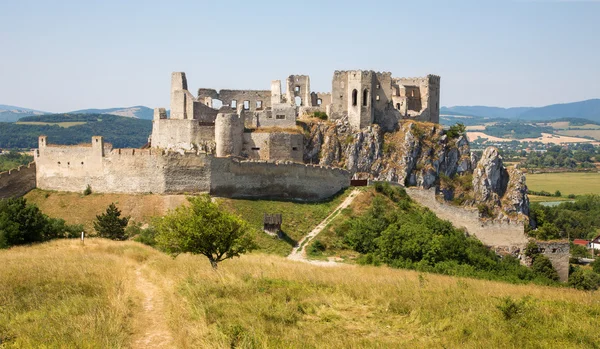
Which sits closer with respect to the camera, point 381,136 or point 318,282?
point 318,282

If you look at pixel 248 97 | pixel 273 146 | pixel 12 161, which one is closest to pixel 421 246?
pixel 273 146

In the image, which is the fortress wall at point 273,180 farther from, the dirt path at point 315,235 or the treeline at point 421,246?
the treeline at point 421,246

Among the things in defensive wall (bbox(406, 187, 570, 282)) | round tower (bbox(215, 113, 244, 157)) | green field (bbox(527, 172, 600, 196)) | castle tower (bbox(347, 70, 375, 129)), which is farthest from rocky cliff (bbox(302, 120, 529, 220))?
green field (bbox(527, 172, 600, 196))

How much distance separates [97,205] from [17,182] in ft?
22.2

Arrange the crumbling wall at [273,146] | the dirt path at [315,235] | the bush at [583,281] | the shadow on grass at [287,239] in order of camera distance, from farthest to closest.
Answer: the crumbling wall at [273,146], the bush at [583,281], the shadow on grass at [287,239], the dirt path at [315,235]

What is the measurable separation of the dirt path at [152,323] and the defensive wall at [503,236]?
3313 cm

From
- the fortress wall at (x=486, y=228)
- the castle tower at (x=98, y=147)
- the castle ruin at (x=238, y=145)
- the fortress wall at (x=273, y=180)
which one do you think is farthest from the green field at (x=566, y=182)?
the castle tower at (x=98, y=147)

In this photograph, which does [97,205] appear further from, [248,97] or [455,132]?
[455,132]

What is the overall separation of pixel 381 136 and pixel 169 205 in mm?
27021

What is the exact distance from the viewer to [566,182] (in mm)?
155000

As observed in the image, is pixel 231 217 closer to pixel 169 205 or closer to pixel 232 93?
pixel 169 205

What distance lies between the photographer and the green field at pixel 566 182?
13600 centimetres

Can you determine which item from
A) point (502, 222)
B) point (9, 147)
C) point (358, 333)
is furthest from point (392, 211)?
Answer: point (9, 147)

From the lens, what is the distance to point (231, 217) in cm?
2400
